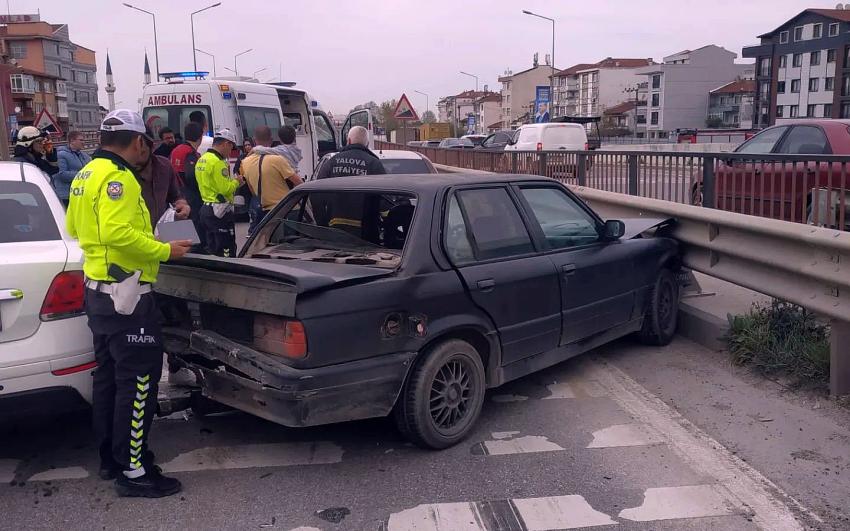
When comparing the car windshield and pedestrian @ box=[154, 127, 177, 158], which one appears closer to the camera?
the car windshield

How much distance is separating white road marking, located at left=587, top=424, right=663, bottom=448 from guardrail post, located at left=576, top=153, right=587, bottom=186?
651 centimetres

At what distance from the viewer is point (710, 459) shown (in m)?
4.36

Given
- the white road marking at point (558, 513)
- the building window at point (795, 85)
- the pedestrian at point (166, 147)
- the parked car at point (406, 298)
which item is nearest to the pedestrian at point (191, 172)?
the pedestrian at point (166, 147)

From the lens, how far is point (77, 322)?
4191 mm

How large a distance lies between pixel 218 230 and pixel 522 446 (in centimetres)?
492

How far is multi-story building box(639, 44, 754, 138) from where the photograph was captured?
301 ft

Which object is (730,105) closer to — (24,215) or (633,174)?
(633,174)

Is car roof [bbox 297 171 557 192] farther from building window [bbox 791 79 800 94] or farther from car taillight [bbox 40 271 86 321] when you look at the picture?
building window [bbox 791 79 800 94]

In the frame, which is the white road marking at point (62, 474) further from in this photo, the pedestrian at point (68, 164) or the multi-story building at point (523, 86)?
the multi-story building at point (523, 86)

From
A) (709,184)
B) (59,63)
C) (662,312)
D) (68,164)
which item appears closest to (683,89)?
(59,63)

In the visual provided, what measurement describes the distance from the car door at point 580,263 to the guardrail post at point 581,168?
5.02m

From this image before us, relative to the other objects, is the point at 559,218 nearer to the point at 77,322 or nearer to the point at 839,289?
the point at 839,289

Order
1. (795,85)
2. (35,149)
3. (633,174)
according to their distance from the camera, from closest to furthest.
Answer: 1. (633,174)
2. (35,149)
3. (795,85)

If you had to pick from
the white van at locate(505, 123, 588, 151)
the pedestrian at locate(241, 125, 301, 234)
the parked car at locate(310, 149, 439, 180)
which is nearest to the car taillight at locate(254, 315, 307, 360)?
the pedestrian at locate(241, 125, 301, 234)
